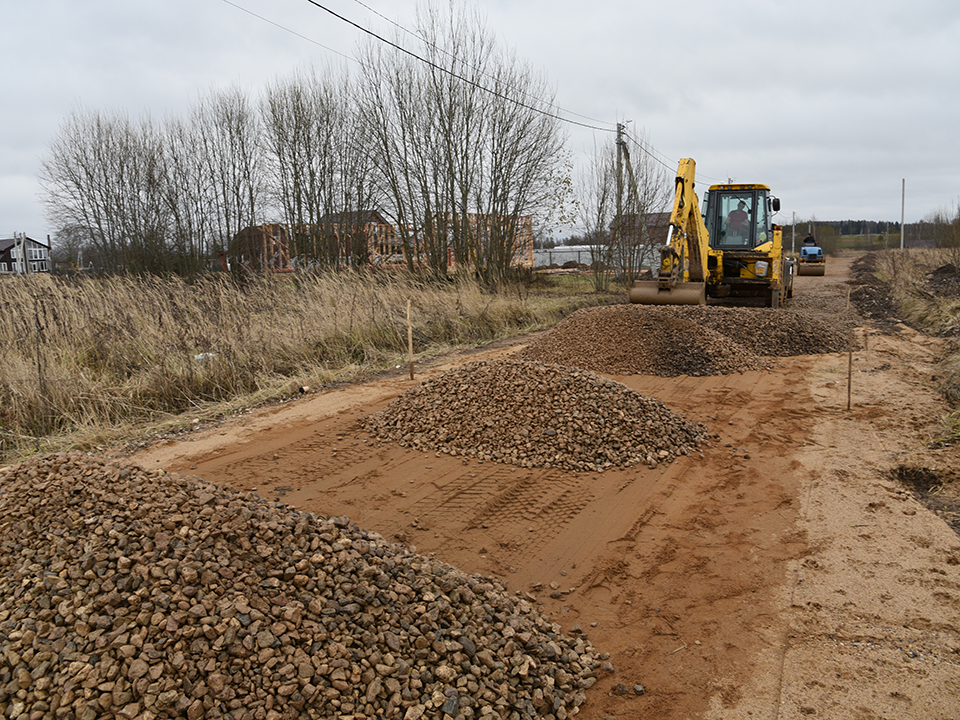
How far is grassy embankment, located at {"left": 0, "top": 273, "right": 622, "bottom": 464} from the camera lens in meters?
7.06

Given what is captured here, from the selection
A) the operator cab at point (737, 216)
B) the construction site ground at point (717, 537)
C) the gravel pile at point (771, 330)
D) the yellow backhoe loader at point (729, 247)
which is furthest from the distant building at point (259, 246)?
the construction site ground at point (717, 537)

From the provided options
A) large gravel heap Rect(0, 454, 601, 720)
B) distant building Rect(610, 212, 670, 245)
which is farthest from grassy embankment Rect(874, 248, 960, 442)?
distant building Rect(610, 212, 670, 245)

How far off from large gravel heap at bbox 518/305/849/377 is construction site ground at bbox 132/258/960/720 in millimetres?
2187

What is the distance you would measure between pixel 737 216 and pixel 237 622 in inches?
616

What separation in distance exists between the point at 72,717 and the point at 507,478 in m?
3.57

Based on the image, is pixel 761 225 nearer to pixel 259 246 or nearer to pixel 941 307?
pixel 941 307

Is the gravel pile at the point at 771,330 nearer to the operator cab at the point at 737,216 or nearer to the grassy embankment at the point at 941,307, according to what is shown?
the grassy embankment at the point at 941,307

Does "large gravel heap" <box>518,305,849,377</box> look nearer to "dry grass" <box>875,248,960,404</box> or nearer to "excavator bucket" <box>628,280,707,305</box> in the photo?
"excavator bucket" <box>628,280,707,305</box>

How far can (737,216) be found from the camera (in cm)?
1576

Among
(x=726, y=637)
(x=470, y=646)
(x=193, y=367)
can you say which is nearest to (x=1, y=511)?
(x=470, y=646)

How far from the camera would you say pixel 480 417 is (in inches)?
252

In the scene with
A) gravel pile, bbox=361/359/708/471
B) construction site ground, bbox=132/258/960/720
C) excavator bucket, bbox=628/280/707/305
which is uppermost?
excavator bucket, bbox=628/280/707/305

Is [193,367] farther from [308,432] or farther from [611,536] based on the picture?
[611,536]

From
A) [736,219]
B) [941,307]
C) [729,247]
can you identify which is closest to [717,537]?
[729,247]
